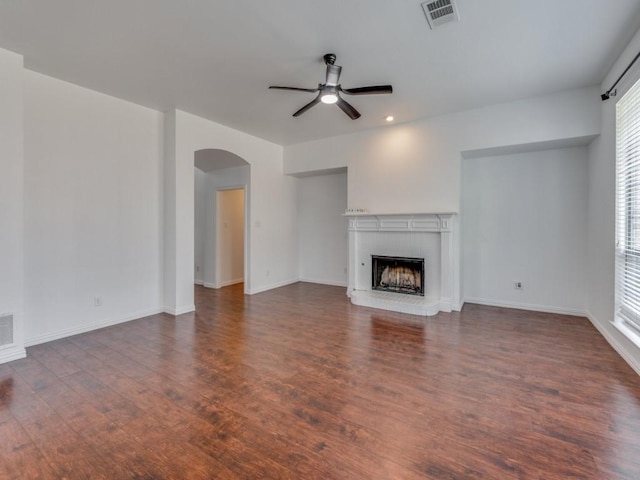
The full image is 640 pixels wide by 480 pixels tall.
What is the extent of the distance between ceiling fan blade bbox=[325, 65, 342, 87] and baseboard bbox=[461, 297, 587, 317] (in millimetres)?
3899

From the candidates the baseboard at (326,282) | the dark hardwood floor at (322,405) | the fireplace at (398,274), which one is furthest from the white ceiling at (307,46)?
the baseboard at (326,282)

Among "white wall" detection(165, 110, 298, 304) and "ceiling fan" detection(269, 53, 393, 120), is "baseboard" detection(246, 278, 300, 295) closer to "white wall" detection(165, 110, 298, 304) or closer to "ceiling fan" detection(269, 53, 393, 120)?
"white wall" detection(165, 110, 298, 304)

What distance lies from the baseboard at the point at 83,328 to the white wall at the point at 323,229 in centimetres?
338

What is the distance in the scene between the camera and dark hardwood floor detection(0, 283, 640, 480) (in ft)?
5.52

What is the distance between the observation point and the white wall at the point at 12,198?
116 inches

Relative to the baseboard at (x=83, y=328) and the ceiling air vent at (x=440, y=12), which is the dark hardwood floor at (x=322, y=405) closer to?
the baseboard at (x=83, y=328)

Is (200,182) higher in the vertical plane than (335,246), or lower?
higher

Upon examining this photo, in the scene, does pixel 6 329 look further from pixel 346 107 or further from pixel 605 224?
pixel 605 224

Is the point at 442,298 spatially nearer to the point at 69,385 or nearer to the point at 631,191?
the point at 631,191

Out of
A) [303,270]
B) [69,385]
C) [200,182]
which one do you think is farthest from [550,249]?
[200,182]

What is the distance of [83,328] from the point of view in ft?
12.2

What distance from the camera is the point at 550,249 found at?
452 cm

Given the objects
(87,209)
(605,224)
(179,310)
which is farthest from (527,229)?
(87,209)

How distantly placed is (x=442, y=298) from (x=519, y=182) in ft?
7.06
